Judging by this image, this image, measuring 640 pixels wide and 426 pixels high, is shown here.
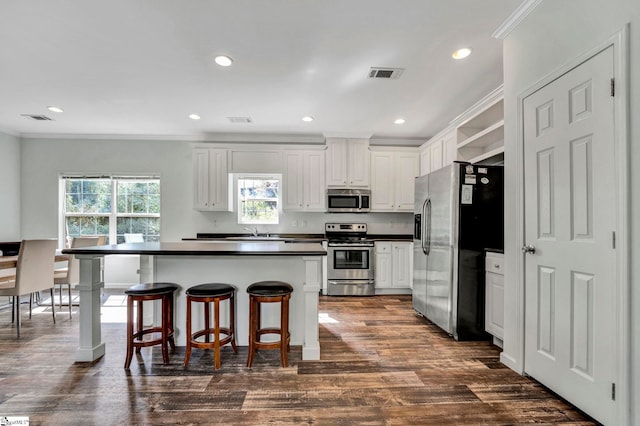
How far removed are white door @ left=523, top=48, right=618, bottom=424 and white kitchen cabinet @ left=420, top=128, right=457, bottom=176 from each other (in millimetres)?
1816

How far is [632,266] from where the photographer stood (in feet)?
4.75

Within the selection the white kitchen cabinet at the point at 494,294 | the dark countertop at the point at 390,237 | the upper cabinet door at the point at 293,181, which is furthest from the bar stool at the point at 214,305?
the dark countertop at the point at 390,237

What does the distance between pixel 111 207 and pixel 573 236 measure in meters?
6.30

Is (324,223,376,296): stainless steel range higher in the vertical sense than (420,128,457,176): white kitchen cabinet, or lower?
lower

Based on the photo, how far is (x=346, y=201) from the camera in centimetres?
504

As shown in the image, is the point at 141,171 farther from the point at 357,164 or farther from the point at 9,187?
the point at 357,164

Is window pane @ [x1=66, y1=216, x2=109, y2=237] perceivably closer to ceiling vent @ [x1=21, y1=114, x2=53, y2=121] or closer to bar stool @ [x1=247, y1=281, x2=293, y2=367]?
ceiling vent @ [x1=21, y1=114, x2=53, y2=121]

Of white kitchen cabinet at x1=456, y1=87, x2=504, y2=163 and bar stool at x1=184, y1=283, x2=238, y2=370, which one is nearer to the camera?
bar stool at x1=184, y1=283, x2=238, y2=370

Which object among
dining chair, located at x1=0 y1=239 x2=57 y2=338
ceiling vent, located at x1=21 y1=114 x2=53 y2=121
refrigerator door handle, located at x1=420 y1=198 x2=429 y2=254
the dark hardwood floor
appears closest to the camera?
the dark hardwood floor

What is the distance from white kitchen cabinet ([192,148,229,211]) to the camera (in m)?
4.96

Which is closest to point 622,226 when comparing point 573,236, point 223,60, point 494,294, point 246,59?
point 573,236

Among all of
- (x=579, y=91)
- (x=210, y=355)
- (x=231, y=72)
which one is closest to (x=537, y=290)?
(x=579, y=91)

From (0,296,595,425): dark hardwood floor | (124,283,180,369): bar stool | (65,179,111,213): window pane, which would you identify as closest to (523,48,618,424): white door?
(0,296,595,425): dark hardwood floor

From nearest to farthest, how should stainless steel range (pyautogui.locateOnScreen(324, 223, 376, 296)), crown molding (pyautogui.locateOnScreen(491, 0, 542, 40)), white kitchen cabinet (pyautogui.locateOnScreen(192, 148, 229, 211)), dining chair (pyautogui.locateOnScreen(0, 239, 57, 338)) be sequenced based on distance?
crown molding (pyautogui.locateOnScreen(491, 0, 542, 40)) → dining chair (pyautogui.locateOnScreen(0, 239, 57, 338)) → stainless steel range (pyautogui.locateOnScreen(324, 223, 376, 296)) → white kitchen cabinet (pyautogui.locateOnScreen(192, 148, 229, 211))
